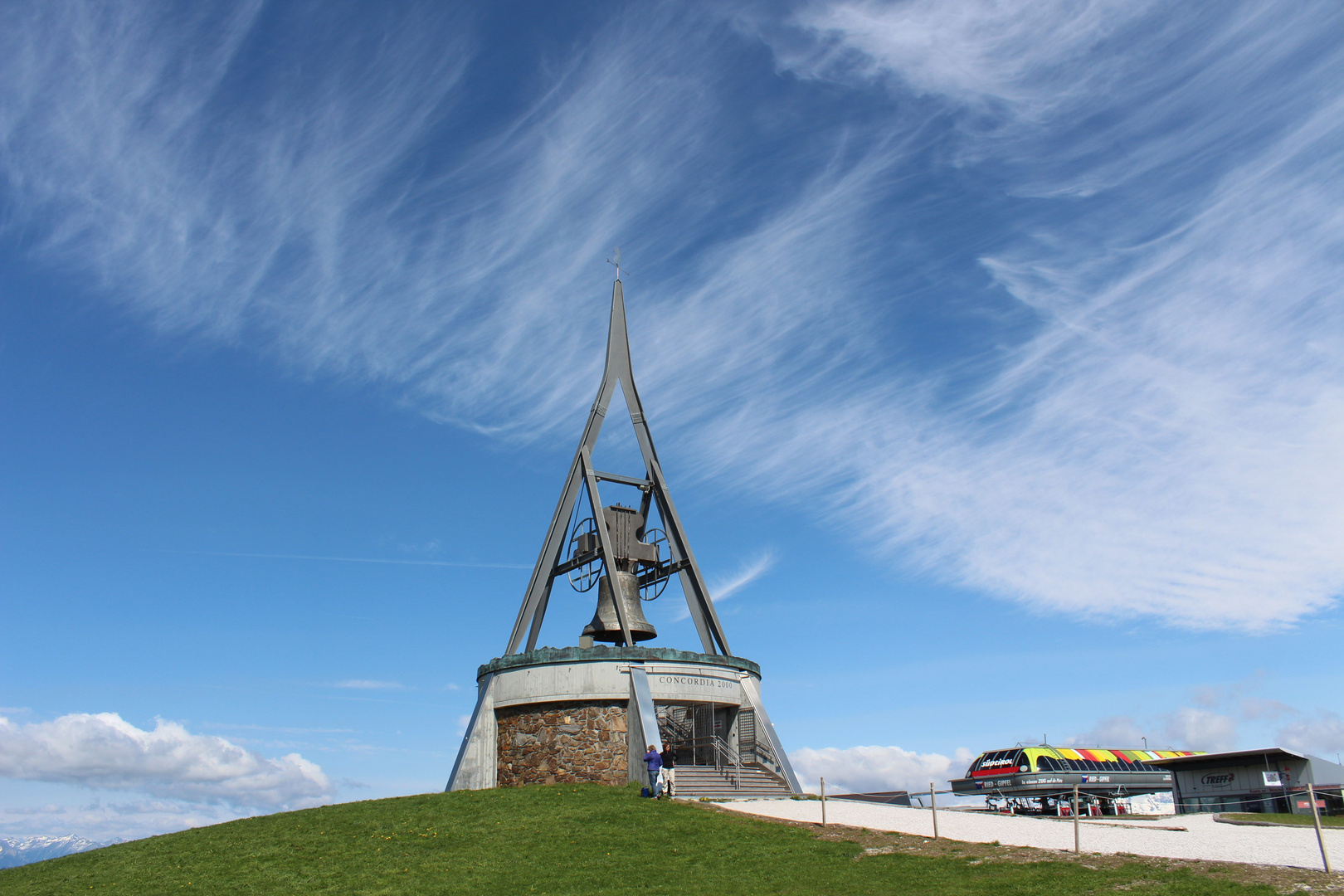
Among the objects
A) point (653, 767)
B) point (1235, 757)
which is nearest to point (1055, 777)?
point (1235, 757)

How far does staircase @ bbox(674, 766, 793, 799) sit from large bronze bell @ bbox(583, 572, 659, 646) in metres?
5.53

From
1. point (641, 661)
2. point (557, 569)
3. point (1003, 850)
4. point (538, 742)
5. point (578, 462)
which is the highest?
point (578, 462)

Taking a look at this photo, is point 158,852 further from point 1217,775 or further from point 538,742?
point 1217,775

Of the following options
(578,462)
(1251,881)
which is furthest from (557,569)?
(1251,881)

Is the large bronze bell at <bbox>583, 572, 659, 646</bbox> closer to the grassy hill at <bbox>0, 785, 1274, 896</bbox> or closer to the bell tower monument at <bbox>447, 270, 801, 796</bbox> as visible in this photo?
the bell tower monument at <bbox>447, 270, 801, 796</bbox>

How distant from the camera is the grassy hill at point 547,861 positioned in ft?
42.7

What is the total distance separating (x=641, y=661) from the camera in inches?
1024

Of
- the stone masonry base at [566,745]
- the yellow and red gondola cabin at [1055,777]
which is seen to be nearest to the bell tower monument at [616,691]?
the stone masonry base at [566,745]

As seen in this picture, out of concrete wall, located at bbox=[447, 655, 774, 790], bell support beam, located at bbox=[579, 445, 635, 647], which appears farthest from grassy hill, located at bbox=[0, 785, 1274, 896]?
bell support beam, located at bbox=[579, 445, 635, 647]

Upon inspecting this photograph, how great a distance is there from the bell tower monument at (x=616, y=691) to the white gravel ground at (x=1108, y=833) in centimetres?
402

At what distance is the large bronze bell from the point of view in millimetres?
29797

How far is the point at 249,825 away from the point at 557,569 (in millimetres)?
13848

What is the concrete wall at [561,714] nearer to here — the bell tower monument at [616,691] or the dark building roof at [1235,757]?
the bell tower monument at [616,691]

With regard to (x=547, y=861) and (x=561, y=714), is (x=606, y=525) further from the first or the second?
(x=547, y=861)
